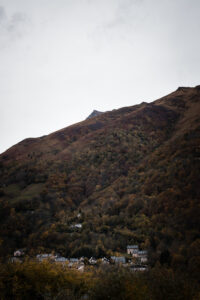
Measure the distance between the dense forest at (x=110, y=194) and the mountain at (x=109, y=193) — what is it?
0.71ft

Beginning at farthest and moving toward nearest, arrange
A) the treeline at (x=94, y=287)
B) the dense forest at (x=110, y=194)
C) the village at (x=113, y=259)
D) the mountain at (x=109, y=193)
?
the mountain at (x=109, y=193) → the dense forest at (x=110, y=194) → the village at (x=113, y=259) → the treeline at (x=94, y=287)

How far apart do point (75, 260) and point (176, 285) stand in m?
28.4

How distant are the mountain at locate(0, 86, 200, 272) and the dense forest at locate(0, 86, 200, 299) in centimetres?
22


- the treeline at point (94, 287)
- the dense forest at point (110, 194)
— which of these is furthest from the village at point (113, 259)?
the treeline at point (94, 287)

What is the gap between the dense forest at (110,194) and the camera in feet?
139

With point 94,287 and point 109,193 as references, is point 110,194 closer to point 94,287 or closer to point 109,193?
point 109,193

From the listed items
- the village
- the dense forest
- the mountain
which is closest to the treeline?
the dense forest

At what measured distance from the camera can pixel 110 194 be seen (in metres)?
67.9

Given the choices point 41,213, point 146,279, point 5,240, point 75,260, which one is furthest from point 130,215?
point 146,279

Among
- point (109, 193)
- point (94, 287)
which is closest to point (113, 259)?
point (94, 287)

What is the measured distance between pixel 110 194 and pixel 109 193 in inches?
32.5

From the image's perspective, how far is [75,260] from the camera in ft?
130

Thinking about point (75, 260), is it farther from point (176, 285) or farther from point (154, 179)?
point (154, 179)

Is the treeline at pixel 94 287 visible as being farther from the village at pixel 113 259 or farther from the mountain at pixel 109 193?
the village at pixel 113 259
